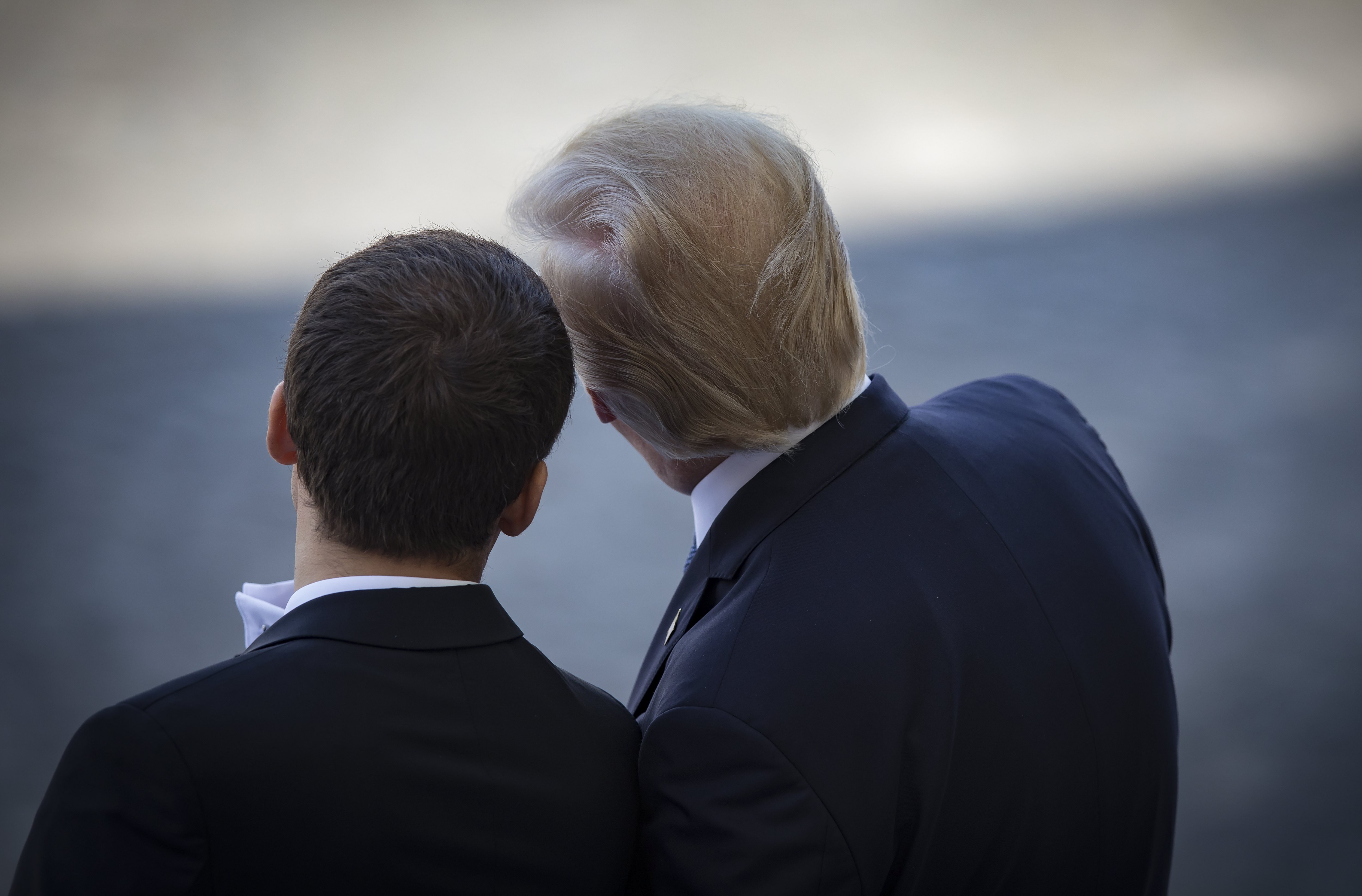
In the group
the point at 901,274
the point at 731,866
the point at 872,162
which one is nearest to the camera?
the point at 731,866

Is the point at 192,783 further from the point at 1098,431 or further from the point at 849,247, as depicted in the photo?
the point at 849,247

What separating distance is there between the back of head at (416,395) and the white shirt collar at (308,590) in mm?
25

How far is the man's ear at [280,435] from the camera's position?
998 millimetres

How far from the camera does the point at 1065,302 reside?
16.8 feet

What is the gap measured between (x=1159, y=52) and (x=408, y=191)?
211 inches

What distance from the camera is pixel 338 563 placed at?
975mm

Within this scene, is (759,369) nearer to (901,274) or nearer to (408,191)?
(901,274)

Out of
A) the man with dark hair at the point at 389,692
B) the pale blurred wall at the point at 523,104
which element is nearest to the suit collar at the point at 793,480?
the man with dark hair at the point at 389,692

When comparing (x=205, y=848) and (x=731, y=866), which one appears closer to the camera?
(x=205, y=848)

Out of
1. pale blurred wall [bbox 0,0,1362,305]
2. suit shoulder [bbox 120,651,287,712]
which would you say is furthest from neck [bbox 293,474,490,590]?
pale blurred wall [bbox 0,0,1362,305]

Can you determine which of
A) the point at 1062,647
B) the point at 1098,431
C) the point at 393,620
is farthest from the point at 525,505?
the point at 1098,431

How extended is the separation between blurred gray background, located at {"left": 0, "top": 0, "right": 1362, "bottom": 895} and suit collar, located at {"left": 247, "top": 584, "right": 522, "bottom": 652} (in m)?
0.54

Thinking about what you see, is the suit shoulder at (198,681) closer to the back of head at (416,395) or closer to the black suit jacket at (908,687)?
the back of head at (416,395)

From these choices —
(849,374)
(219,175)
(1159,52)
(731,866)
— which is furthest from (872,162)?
(731,866)
